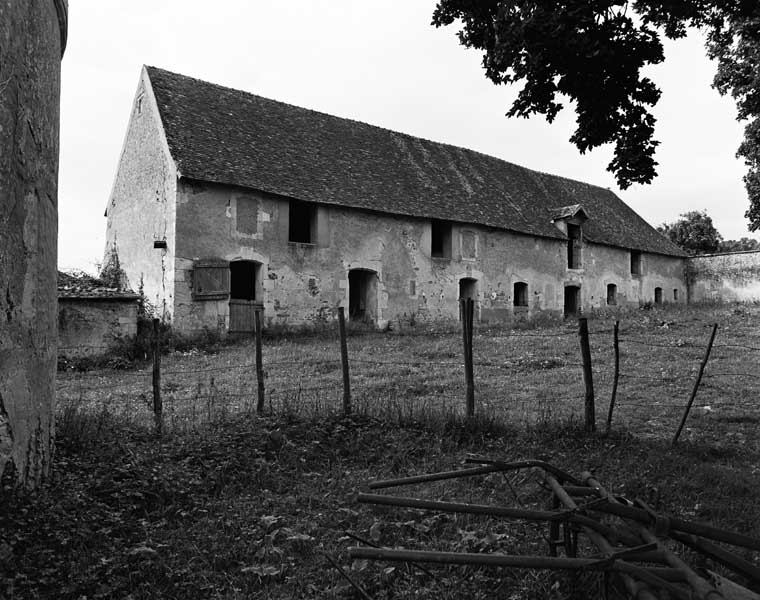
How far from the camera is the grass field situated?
376 centimetres

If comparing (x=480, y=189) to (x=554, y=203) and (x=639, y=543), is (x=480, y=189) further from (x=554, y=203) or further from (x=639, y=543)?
(x=639, y=543)

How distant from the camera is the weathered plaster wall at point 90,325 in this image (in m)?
14.6

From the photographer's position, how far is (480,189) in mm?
24281

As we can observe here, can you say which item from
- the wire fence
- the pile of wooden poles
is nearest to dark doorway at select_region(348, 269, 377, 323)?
the wire fence

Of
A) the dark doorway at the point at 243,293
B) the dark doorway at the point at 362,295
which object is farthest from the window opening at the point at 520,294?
the dark doorway at the point at 243,293

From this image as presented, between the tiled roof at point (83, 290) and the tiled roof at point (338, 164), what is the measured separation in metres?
3.60

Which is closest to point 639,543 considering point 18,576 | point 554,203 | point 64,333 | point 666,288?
point 18,576

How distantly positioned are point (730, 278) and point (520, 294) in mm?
15070

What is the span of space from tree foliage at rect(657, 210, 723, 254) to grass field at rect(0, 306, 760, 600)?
134ft

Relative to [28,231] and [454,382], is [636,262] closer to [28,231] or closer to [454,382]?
[454,382]

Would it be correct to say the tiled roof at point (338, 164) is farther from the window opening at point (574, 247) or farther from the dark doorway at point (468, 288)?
the dark doorway at point (468, 288)

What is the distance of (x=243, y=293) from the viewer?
1806cm

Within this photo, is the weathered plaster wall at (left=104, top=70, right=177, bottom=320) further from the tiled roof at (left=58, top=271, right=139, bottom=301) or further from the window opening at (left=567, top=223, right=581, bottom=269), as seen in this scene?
the window opening at (left=567, top=223, right=581, bottom=269)

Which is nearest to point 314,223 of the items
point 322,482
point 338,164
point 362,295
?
point 338,164
